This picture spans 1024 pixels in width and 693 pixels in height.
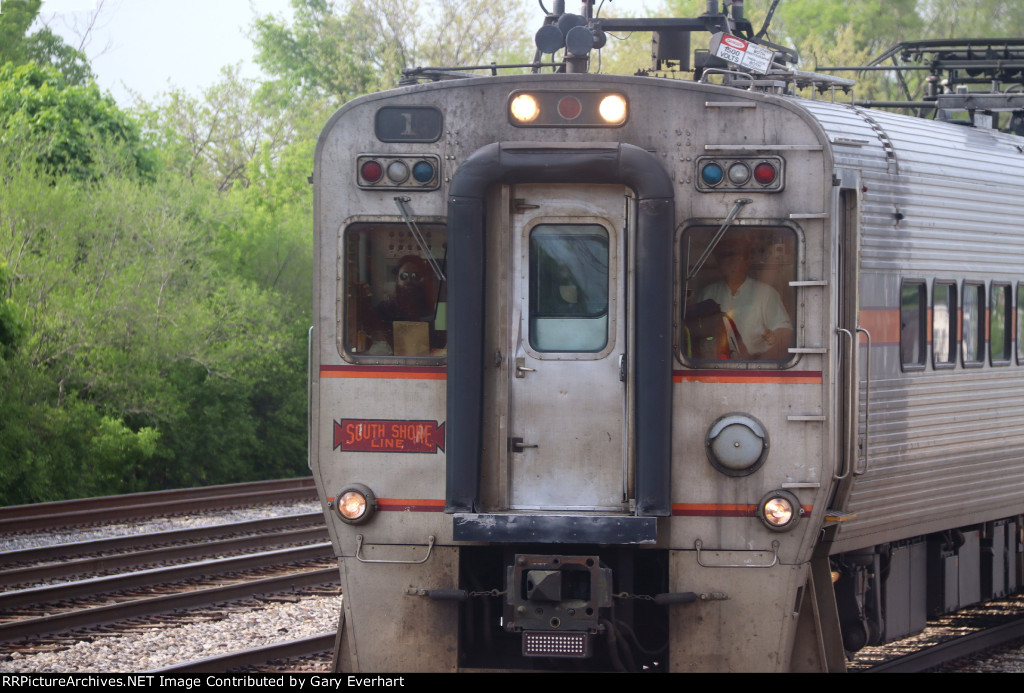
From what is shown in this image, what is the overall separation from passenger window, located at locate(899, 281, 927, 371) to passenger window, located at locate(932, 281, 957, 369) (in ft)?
0.48

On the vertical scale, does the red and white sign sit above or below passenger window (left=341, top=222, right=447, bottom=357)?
below

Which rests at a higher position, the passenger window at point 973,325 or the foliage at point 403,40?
the foliage at point 403,40

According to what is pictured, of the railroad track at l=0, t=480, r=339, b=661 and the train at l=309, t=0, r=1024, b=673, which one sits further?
the railroad track at l=0, t=480, r=339, b=661

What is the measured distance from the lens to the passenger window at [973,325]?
8.47 meters

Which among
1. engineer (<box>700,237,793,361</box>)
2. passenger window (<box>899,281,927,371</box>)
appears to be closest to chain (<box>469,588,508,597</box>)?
engineer (<box>700,237,793,361</box>)

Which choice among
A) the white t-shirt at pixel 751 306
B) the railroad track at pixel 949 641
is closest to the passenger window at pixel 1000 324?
the railroad track at pixel 949 641

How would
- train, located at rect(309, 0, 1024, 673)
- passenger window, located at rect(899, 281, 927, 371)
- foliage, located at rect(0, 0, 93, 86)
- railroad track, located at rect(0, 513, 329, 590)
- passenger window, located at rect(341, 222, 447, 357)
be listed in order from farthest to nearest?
foliage, located at rect(0, 0, 93, 86)
railroad track, located at rect(0, 513, 329, 590)
passenger window, located at rect(899, 281, 927, 371)
passenger window, located at rect(341, 222, 447, 357)
train, located at rect(309, 0, 1024, 673)

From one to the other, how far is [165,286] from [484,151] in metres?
16.3

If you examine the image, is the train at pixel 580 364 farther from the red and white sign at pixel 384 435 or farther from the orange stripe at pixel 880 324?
the orange stripe at pixel 880 324

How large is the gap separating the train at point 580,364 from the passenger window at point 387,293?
0.04 feet

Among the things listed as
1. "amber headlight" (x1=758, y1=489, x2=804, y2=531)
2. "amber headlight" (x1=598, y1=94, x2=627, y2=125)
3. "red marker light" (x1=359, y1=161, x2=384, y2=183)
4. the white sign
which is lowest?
"amber headlight" (x1=758, y1=489, x2=804, y2=531)

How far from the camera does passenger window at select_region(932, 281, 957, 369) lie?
26.5ft

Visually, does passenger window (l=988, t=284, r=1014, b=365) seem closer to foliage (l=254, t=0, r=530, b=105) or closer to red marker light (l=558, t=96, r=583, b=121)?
red marker light (l=558, t=96, r=583, b=121)
